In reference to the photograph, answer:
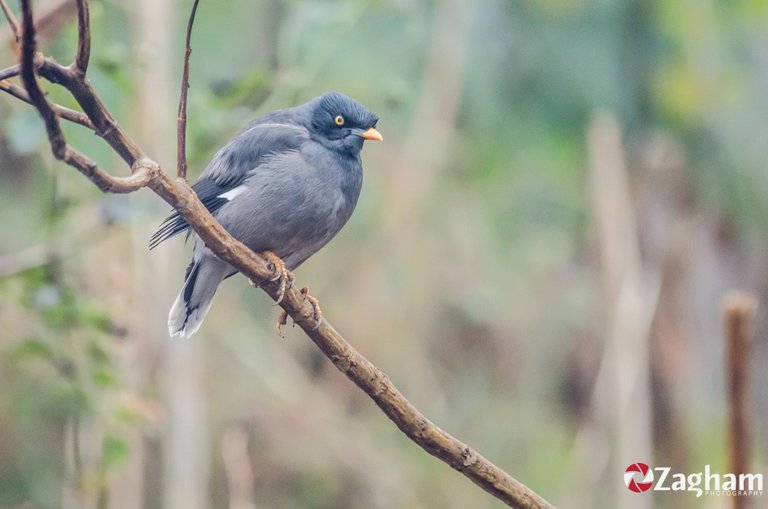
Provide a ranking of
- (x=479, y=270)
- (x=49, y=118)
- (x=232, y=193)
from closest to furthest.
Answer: (x=49, y=118), (x=232, y=193), (x=479, y=270)

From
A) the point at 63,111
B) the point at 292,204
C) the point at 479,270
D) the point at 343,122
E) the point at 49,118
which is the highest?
the point at 479,270

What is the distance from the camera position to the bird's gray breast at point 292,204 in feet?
10.7

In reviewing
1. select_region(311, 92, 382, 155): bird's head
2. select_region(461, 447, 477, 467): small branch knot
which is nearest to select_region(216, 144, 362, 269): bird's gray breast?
select_region(311, 92, 382, 155): bird's head

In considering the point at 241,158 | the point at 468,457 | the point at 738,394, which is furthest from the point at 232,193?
the point at 738,394

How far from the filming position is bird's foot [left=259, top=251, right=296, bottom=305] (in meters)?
2.75

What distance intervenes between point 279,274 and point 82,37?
1172 mm

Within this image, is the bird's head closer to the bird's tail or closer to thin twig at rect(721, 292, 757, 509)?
the bird's tail

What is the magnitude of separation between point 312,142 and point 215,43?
2.52 metres

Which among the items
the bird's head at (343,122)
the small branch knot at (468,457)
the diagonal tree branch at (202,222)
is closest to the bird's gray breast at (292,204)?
the bird's head at (343,122)

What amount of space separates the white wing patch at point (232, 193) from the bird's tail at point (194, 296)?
252 mm

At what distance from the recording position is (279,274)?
2867mm

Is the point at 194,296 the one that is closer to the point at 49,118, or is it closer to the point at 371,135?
the point at 371,135

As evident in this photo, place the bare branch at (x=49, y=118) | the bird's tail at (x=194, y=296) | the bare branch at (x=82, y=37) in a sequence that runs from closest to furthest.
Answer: the bare branch at (x=49, y=118), the bare branch at (x=82, y=37), the bird's tail at (x=194, y=296)

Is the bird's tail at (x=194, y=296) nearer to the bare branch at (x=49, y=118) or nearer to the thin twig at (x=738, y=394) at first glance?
the bare branch at (x=49, y=118)
